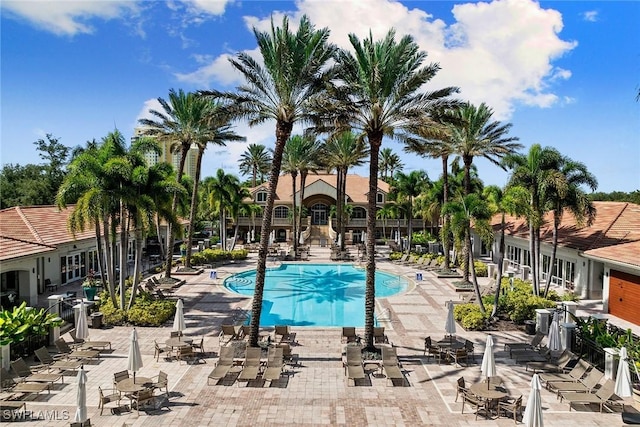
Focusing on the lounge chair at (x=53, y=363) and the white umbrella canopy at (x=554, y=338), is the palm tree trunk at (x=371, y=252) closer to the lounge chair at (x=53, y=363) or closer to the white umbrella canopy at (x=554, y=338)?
the white umbrella canopy at (x=554, y=338)

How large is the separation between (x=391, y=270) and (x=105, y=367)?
24544 millimetres

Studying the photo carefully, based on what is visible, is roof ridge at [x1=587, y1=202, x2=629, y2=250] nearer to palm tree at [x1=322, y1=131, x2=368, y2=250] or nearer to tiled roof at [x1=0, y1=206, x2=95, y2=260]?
palm tree at [x1=322, y1=131, x2=368, y2=250]

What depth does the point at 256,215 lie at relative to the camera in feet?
185

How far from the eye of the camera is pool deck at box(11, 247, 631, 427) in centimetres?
1152

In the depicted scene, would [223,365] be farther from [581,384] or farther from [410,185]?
[410,185]

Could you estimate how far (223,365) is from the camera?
47.2 ft

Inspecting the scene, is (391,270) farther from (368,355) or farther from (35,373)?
(35,373)

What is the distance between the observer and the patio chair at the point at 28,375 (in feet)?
42.2

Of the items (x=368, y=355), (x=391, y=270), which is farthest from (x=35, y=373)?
(x=391, y=270)

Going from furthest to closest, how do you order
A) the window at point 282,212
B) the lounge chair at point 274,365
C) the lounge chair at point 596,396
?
the window at point 282,212 < the lounge chair at point 274,365 < the lounge chair at point 596,396

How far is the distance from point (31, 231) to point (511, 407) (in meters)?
24.8

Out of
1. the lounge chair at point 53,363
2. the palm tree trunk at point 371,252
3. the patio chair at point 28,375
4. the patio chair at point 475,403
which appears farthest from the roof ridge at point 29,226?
the patio chair at point 475,403

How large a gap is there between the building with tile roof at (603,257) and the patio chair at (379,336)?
1172cm

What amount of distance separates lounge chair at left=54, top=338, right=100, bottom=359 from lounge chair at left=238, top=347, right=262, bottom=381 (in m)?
5.25
